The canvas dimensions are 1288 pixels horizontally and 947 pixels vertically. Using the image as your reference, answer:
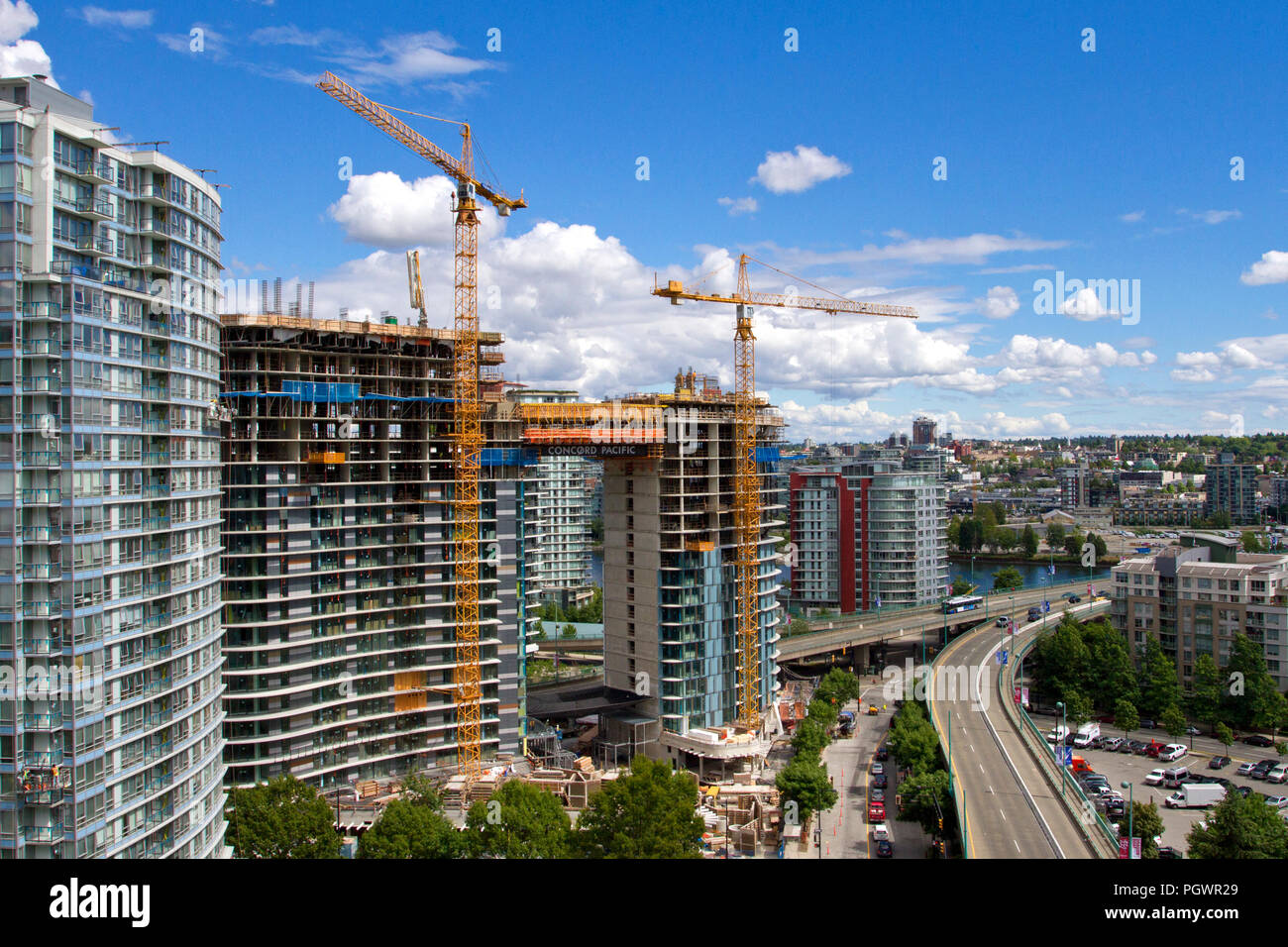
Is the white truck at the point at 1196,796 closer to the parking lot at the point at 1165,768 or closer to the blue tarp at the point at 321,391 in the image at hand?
the parking lot at the point at 1165,768

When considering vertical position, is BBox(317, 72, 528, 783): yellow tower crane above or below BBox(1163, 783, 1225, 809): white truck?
above

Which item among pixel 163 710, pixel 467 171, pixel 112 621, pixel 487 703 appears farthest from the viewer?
pixel 467 171

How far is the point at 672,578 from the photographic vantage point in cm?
2888

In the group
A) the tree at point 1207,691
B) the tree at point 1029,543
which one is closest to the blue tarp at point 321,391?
the tree at point 1207,691

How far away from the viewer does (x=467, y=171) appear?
1081 inches

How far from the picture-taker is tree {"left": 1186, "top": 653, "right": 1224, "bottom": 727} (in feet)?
98.7

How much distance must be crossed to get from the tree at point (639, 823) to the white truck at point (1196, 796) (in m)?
14.1

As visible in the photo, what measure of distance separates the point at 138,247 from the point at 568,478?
1759 inches

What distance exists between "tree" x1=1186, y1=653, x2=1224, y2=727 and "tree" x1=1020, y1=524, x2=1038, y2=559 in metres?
53.9

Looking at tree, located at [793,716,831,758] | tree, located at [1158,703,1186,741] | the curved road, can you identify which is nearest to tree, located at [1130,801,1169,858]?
the curved road

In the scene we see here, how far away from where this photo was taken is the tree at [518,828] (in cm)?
1761

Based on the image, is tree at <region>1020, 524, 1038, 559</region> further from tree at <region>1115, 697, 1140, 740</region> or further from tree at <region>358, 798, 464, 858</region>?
tree at <region>358, 798, 464, 858</region>
